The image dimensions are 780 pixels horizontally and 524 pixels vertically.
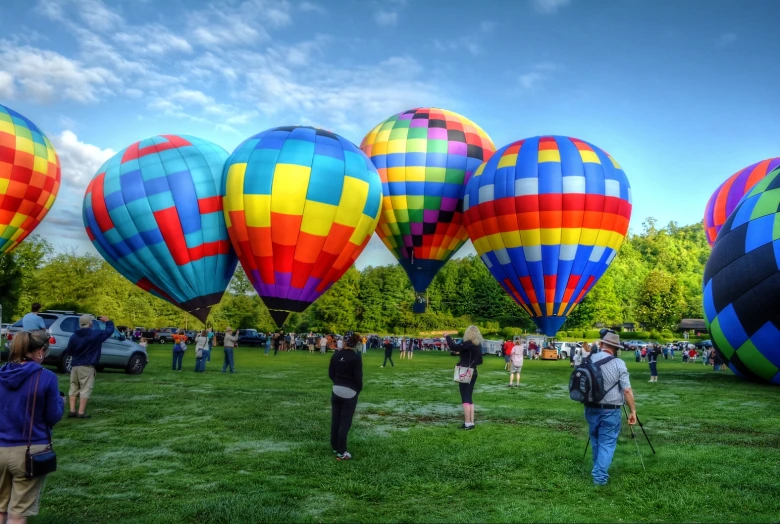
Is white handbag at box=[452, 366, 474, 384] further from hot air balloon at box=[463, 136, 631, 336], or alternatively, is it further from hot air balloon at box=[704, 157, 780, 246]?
hot air balloon at box=[704, 157, 780, 246]

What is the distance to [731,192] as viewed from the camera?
3198cm

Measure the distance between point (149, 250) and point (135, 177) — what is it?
2.66 m

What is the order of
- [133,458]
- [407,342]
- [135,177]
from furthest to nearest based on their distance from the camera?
[407,342] < [135,177] < [133,458]

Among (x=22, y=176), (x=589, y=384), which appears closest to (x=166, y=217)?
(x=22, y=176)

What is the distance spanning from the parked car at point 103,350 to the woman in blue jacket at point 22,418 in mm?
12975

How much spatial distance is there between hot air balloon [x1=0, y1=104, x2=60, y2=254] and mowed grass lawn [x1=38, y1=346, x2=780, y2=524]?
→ 2052 centimetres

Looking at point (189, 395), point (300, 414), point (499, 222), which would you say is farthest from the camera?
point (499, 222)

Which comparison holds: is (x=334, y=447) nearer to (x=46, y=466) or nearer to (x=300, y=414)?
(x=300, y=414)

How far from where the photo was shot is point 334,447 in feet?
25.1

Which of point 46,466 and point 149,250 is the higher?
point 149,250

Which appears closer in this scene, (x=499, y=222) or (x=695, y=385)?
(x=695, y=385)

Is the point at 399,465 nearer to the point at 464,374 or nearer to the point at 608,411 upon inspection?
the point at 608,411

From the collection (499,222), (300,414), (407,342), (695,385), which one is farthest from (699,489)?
(407,342)

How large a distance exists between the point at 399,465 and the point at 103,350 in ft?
40.4
